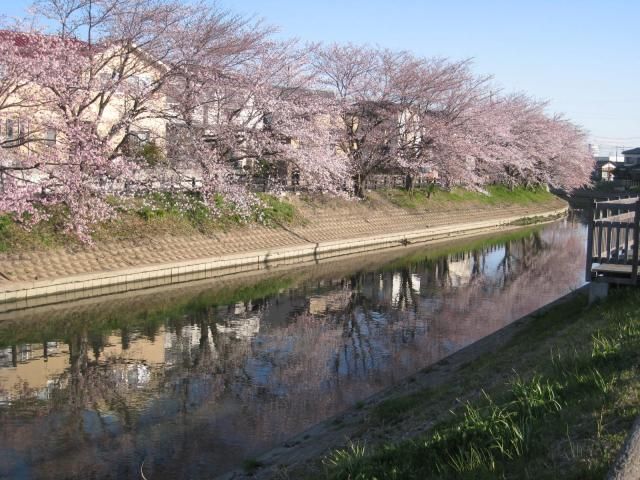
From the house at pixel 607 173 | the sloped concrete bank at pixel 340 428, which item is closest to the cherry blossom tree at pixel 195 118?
the sloped concrete bank at pixel 340 428

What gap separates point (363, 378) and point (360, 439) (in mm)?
3998

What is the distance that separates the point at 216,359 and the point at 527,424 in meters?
8.04

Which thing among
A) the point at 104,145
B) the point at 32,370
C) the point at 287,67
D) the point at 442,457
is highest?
the point at 287,67

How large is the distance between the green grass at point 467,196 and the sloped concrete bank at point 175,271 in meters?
3.82

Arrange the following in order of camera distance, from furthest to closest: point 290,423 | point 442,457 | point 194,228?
point 194,228 → point 290,423 → point 442,457

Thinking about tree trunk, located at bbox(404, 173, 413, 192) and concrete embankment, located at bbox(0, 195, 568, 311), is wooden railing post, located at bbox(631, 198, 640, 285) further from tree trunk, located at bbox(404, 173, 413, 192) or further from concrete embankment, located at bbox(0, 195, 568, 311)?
tree trunk, located at bbox(404, 173, 413, 192)

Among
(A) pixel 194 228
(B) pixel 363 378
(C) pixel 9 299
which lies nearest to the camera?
(B) pixel 363 378

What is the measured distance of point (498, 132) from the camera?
41.7 metres

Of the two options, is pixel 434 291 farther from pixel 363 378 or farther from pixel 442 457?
pixel 442 457

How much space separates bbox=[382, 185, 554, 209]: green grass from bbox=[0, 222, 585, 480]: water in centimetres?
1495

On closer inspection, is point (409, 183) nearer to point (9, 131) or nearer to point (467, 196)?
point (467, 196)

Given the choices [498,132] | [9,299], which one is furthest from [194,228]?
[498,132]

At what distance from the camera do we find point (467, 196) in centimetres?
4431

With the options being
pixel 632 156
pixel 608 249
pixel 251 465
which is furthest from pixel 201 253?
pixel 632 156
